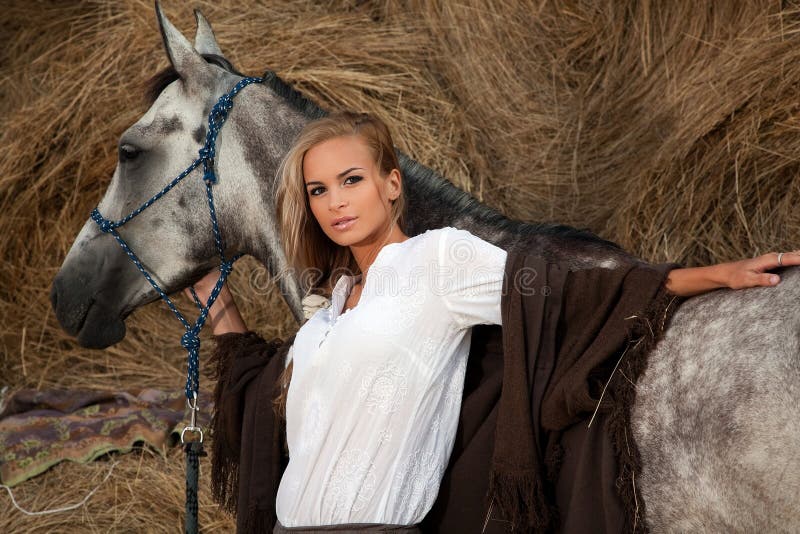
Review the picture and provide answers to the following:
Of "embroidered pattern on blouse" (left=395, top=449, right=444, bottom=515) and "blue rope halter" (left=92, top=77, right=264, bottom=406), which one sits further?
"blue rope halter" (left=92, top=77, right=264, bottom=406)

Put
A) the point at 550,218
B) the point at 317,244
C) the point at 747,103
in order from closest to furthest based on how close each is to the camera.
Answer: the point at 317,244 → the point at 747,103 → the point at 550,218

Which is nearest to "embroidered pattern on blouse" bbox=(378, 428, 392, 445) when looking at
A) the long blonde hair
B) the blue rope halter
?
the long blonde hair

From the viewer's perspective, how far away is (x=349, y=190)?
184 cm

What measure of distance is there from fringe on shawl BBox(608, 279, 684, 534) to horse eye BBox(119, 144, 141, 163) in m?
1.62

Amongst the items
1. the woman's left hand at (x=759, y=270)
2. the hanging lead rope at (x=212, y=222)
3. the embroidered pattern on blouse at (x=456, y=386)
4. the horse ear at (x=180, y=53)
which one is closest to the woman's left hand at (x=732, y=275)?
the woman's left hand at (x=759, y=270)

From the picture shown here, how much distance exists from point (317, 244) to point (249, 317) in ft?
7.58

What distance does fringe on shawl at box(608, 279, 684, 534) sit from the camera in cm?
145

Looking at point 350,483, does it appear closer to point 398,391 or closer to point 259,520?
point 398,391

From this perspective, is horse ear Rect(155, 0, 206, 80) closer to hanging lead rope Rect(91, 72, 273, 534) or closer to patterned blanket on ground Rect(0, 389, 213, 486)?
hanging lead rope Rect(91, 72, 273, 534)

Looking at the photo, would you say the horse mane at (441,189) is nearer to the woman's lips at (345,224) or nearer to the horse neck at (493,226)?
the horse neck at (493,226)

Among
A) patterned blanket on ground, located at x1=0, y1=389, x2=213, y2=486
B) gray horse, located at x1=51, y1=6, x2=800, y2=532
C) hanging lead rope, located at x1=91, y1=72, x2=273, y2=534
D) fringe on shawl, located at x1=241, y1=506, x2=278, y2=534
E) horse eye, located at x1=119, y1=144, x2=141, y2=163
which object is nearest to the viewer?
gray horse, located at x1=51, y1=6, x2=800, y2=532

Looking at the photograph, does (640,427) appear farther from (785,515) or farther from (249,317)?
(249,317)

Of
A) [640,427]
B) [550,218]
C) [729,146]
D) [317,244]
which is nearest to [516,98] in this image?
[550,218]

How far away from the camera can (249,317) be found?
427cm
